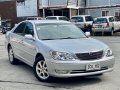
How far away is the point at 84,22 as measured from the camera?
31.6 metres

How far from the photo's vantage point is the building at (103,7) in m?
41.0

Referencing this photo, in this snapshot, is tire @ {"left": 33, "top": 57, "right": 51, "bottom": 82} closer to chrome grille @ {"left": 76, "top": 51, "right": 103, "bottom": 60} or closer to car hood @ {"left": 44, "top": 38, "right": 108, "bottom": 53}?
car hood @ {"left": 44, "top": 38, "right": 108, "bottom": 53}

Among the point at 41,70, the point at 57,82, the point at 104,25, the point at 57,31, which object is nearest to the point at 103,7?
the point at 104,25

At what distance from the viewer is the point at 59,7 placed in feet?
135

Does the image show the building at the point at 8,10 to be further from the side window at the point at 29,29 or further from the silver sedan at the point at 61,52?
the silver sedan at the point at 61,52

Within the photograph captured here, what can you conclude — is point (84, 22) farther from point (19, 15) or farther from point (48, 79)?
point (48, 79)

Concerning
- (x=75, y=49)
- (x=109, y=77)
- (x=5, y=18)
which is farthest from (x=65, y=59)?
(x=5, y=18)

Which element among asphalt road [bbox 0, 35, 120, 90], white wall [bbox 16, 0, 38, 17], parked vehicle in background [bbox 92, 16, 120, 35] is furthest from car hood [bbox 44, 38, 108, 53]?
white wall [bbox 16, 0, 38, 17]

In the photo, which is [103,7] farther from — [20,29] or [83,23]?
[20,29]

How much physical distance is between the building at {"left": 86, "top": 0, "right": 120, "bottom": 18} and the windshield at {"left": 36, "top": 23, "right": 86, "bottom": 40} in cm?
3166

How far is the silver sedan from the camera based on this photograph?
765cm

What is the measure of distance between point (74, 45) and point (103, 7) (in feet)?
113

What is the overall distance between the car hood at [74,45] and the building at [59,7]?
32758 mm

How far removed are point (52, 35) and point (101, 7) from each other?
111 ft
